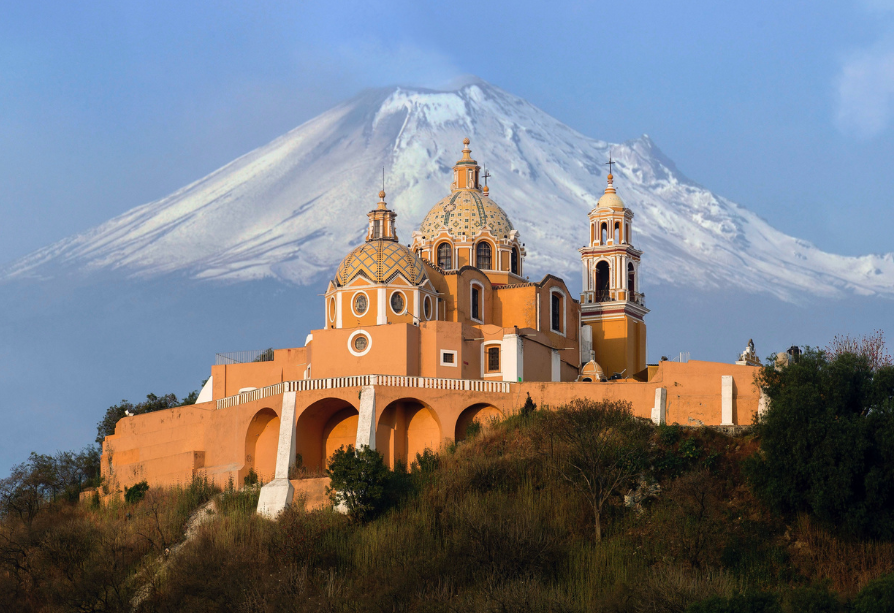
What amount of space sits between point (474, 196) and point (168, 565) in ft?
68.6

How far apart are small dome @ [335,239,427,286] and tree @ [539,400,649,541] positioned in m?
7.69

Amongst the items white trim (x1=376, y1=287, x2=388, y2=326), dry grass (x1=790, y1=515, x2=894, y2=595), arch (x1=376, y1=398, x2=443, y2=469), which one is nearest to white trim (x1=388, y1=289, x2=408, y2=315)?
white trim (x1=376, y1=287, x2=388, y2=326)

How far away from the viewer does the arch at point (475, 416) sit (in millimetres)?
46062

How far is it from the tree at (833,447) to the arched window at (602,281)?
56.1 ft

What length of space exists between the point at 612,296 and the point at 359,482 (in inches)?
729

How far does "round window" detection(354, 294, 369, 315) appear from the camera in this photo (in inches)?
1913

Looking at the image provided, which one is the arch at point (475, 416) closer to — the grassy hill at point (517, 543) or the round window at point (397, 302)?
the grassy hill at point (517, 543)

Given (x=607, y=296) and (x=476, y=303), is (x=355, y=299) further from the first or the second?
(x=607, y=296)

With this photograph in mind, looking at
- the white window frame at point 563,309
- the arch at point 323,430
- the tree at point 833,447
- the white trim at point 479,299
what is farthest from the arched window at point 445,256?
the tree at point 833,447

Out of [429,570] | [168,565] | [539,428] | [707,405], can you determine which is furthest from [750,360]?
[168,565]

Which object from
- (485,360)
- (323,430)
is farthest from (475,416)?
(323,430)

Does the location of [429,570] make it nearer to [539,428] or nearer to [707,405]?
[539,428]

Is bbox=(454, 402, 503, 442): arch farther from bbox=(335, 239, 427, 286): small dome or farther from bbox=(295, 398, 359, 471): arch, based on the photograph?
bbox=(335, 239, 427, 286): small dome

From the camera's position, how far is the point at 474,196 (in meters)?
57.3
